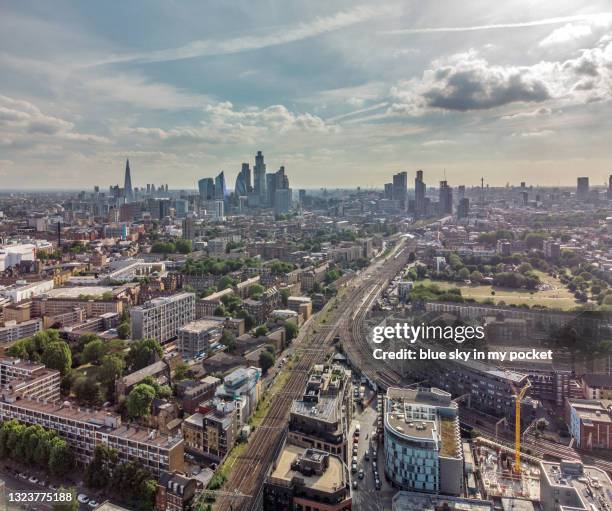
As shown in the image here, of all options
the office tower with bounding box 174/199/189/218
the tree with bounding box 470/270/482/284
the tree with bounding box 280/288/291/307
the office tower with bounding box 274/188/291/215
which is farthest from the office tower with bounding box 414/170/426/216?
the tree with bounding box 280/288/291/307

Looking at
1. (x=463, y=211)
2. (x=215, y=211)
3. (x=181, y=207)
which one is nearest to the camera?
(x=463, y=211)

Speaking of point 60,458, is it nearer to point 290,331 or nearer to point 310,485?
point 310,485

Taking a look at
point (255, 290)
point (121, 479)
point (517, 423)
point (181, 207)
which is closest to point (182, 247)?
point (255, 290)

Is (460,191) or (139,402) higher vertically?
(460,191)

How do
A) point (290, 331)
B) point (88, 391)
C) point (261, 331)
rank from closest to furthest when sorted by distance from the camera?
point (88, 391) < point (261, 331) < point (290, 331)

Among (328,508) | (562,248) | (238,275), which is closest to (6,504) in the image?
(328,508)

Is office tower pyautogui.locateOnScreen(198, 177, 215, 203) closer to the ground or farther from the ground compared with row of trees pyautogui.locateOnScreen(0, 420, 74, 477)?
farther from the ground

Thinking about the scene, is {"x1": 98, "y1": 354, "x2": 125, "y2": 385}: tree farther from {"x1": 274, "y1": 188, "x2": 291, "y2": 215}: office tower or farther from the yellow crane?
{"x1": 274, "y1": 188, "x2": 291, "y2": 215}: office tower
